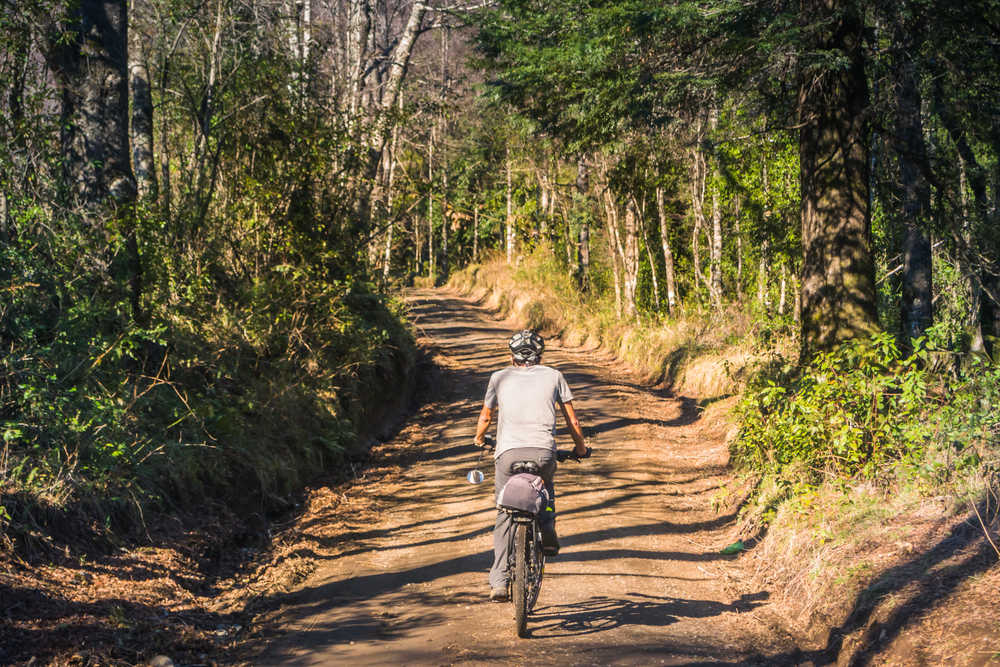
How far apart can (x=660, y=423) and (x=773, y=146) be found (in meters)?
5.57

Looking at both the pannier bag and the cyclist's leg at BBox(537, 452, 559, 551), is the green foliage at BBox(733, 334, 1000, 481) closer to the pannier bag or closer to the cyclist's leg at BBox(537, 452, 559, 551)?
the cyclist's leg at BBox(537, 452, 559, 551)

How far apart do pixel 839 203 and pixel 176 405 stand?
7598mm

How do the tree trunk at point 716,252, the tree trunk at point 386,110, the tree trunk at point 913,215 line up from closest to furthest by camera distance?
1. the tree trunk at point 913,215
2. the tree trunk at point 386,110
3. the tree trunk at point 716,252

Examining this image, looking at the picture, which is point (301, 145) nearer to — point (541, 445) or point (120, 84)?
point (120, 84)

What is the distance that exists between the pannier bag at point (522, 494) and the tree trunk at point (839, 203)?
502 centimetres

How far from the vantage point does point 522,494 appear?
19.5ft

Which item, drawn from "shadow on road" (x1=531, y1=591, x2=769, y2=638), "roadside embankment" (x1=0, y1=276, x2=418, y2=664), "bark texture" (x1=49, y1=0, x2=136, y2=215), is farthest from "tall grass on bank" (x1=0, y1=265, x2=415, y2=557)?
"shadow on road" (x1=531, y1=591, x2=769, y2=638)

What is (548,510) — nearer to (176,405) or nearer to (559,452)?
(559,452)

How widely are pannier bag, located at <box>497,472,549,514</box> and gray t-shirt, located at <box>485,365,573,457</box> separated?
0.94ft

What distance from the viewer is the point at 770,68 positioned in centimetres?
938

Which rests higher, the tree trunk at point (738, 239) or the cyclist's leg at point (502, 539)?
the tree trunk at point (738, 239)

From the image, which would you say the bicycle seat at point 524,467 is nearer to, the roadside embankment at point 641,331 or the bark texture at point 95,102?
the bark texture at point 95,102

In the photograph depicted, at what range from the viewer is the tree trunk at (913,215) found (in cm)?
1045

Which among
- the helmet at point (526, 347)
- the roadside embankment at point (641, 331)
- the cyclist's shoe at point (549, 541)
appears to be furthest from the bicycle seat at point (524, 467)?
the roadside embankment at point (641, 331)
